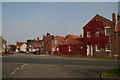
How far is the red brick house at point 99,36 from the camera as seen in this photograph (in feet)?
113

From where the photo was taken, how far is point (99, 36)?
3641 cm

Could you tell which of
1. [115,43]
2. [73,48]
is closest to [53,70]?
[115,43]

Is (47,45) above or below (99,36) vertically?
below

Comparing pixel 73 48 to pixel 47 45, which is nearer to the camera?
pixel 73 48

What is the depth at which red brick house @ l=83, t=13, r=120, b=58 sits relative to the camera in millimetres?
34469

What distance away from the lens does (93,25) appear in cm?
3803

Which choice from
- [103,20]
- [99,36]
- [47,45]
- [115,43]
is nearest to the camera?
[115,43]

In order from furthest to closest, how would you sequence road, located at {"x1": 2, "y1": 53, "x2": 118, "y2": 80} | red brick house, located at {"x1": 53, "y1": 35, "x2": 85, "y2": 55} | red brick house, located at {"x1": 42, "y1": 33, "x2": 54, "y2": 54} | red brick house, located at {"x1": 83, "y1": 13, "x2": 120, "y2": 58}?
red brick house, located at {"x1": 42, "y1": 33, "x2": 54, "y2": 54} → red brick house, located at {"x1": 53, "y1": 35, "x2": 85, "y2": 55} → red brick house, located at {"x1": 83, "y1": 13, "x2": 120, "y2": 58} → road, located at {"x1": 2, "y1": 53, "x2": 118, "y2": 80}

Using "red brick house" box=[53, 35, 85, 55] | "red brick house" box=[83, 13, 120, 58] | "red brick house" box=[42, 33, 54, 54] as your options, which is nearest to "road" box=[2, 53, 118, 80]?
"red brick house" box=[83, 13, 120, 58]

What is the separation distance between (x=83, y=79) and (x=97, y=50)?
2804cm

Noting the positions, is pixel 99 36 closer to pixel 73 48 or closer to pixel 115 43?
pixel 115 43

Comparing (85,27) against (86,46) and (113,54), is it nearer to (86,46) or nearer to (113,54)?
(86,46)

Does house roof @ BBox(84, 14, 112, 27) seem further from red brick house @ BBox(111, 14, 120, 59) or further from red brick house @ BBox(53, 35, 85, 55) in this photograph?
red brick house @ BBox(53, 35, 85, 55)

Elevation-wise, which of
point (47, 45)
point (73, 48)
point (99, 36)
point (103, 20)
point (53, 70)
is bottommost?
point (53, 70)
